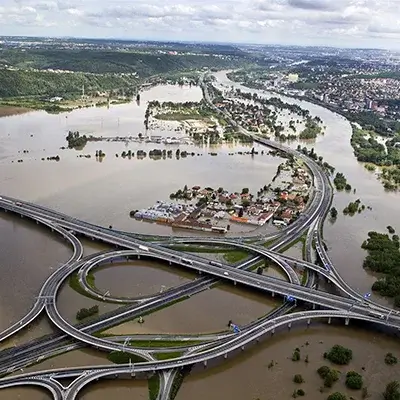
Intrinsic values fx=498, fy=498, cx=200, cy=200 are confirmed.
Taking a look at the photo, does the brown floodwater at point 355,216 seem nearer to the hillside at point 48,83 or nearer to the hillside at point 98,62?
the hillside at point 48,83

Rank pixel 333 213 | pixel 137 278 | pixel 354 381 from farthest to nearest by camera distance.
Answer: pixel 333 213 < pixel 137 278 < pixel 354 381

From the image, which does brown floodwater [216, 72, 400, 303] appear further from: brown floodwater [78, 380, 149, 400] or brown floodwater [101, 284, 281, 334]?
brown floodwater [78, 380, 149, 400]

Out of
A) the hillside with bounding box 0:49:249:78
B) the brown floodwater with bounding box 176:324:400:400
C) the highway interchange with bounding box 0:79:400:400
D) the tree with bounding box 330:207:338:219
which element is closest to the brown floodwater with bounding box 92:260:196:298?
the highway interchange with bounding box 0:79:400:400

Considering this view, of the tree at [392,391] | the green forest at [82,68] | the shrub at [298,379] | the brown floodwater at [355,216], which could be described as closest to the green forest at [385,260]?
the brown floodwater at [355,216]

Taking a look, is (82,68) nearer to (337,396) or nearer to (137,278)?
(137,278)

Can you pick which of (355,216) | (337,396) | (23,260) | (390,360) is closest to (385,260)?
(355,216)
